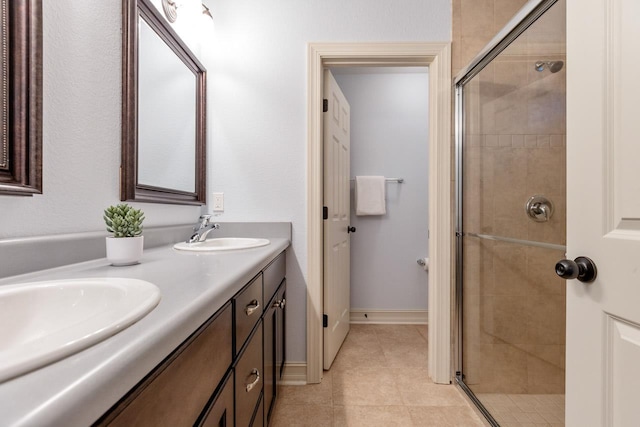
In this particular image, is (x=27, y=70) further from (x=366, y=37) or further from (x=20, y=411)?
(x=366, y=37)

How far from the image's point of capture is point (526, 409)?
136cm

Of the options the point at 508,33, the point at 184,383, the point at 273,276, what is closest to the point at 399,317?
the point at 273,276

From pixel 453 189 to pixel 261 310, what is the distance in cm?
128

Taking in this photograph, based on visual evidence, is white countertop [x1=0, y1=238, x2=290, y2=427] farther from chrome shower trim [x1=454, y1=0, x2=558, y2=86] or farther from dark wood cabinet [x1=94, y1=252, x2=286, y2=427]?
chrome shower trim [x1=454, y1=0, x2=558, y2=86]

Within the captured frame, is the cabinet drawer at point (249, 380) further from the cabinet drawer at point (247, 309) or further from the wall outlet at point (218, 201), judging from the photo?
the wall outlet at point (218, 201)

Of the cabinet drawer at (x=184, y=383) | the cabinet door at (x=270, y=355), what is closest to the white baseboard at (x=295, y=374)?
the cabinet door at (x=270, y=355)

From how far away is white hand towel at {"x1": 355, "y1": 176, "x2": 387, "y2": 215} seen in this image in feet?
9.12

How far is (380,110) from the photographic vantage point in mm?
2850

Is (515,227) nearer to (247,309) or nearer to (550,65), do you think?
(550,65)

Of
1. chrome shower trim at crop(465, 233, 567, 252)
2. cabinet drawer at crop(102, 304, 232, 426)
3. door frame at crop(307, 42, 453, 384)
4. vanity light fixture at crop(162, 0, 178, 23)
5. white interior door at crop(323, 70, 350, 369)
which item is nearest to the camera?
cabinet drawer at crop(102, 304, 232, 426)

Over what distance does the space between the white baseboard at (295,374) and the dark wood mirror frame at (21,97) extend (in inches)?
60.8

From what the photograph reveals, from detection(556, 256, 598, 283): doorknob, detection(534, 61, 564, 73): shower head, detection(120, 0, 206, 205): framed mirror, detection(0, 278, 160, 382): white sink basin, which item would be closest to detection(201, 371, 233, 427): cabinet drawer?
detection(0, 278, 160, 382): white sink basin

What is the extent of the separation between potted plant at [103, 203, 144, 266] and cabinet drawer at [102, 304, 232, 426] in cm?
35

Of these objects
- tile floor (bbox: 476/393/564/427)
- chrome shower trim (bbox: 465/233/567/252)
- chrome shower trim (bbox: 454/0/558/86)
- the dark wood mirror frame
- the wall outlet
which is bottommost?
tile floor (bbox: 476/393/564/427)
